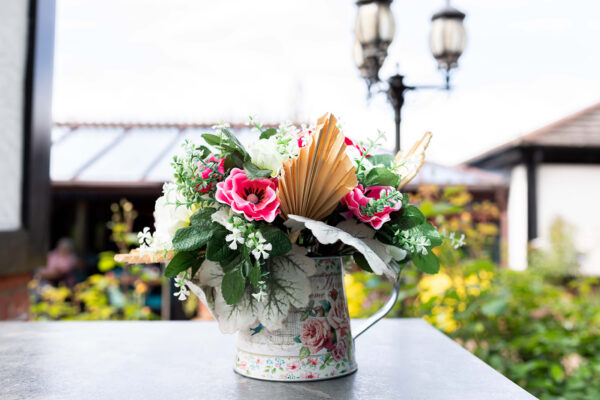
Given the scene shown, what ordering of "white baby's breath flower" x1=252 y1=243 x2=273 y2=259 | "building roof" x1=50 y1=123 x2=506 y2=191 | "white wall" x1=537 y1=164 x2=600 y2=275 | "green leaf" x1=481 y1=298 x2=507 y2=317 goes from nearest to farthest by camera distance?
"white baby's breath flower" x1=252 y1=243 x2=273 y2=259
"green leaf" x1=481 y1=298 x2=507 y2=317
"building roof" x1=50 y1=123 x2=506 y2=191
"white wall" x1=537 y1=164 x2=600 y2=275

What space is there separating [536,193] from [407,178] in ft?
28.1

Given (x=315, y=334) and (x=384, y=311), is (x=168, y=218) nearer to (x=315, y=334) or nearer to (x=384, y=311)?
(x=315, y=334)

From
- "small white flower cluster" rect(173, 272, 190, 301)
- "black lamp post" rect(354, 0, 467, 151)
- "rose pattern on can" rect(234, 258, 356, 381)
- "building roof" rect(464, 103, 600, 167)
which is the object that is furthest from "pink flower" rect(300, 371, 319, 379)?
"building roof" rect(464, 103, 600, 167)

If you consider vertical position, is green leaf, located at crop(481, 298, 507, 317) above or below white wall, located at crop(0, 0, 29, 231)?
below

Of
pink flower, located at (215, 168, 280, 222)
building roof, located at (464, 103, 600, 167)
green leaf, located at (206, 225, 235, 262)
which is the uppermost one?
building roof, located at (464, 103, 600, 167)

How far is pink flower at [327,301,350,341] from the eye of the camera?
0.77m

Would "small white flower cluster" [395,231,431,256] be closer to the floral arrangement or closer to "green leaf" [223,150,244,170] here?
the floral arrangement

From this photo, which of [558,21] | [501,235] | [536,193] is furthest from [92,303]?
[558,21]

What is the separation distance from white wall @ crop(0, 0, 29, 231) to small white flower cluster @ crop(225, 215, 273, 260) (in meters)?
1.43

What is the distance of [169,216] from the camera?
2.48ft

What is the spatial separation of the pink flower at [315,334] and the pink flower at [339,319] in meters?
0.01

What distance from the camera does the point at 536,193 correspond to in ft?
27.6

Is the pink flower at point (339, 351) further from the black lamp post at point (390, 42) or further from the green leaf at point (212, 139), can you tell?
the black lamp post at point (390, 42)

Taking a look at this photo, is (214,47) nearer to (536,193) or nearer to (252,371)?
(536,193)
